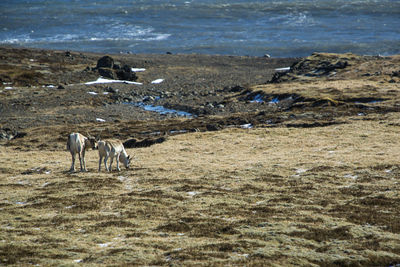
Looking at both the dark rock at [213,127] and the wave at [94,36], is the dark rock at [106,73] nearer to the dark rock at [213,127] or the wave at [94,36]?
the dark rock at [213,127]

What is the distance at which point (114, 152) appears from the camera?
26.5m

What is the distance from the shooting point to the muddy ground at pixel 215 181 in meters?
14.2

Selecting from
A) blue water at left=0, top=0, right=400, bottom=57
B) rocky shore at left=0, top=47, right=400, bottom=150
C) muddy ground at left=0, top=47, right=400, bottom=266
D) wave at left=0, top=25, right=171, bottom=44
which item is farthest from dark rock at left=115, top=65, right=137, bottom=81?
wave at left=0, top=25, right=171, bottom=44

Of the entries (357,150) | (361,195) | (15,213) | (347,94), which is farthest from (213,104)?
(15,213)

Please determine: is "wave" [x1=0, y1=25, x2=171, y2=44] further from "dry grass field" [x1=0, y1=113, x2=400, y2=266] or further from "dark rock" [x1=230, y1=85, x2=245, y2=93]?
"dry grass field" [x1=0, y1=113, x2=400, y2=266]

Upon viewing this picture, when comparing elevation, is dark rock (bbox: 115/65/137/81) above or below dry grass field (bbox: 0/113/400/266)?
below

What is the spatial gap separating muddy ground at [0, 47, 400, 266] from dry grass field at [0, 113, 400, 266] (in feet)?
0.20

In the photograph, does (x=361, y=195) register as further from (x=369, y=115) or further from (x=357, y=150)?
(x=369, y=115)

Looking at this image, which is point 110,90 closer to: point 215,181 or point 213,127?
point 213,127

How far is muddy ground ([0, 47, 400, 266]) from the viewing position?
46.5 feet

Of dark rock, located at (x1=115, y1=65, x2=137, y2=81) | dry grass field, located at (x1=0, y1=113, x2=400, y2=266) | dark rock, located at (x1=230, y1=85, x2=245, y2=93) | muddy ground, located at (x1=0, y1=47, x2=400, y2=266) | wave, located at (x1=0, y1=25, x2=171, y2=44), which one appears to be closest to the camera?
dry grass field, located at (x1=0, y1=113, x2=400, y2=266)

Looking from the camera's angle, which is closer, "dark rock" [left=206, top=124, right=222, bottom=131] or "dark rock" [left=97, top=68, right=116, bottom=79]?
"dark rock" [left=206, top=124, right=222, bottom=131]

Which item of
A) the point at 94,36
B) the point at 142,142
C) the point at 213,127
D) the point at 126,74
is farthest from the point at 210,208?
the point at 94,36

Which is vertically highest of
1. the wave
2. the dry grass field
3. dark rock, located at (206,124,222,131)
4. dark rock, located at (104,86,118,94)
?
the wave
